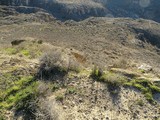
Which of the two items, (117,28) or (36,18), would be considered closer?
(117,28)

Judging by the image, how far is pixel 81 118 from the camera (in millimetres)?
10742

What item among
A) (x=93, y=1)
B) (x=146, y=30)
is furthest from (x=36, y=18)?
(x=93, y=1)

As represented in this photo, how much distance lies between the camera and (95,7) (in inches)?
2522

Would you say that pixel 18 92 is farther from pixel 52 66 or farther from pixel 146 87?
pixel 146 87

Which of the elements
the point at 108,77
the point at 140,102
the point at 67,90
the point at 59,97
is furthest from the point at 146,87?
the point at 59,97

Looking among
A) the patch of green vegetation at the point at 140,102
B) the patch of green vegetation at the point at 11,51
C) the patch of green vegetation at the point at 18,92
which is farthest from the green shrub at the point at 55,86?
the patch of green vegetation at the point at 11,51

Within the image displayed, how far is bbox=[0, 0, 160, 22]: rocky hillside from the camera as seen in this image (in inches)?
2239

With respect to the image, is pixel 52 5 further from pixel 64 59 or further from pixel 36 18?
pixel 64 59

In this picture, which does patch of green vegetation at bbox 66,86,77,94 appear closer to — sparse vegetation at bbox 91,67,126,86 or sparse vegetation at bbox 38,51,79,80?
sparse vegetation at bbox 38,51,79,80

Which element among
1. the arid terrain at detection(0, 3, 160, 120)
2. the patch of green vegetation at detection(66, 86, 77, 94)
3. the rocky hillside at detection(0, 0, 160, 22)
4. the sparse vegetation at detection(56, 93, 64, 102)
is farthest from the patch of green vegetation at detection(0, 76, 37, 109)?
the rocky hillside at detection(0, 0, 160, 22)

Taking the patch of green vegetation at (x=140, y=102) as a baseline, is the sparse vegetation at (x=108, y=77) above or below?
above

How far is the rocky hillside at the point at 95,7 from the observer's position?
56875 millimetres

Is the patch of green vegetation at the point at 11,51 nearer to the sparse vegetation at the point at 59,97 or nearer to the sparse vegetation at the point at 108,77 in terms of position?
the sparse vegetation at the point at 108,77

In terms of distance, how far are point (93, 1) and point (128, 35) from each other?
110 feet
